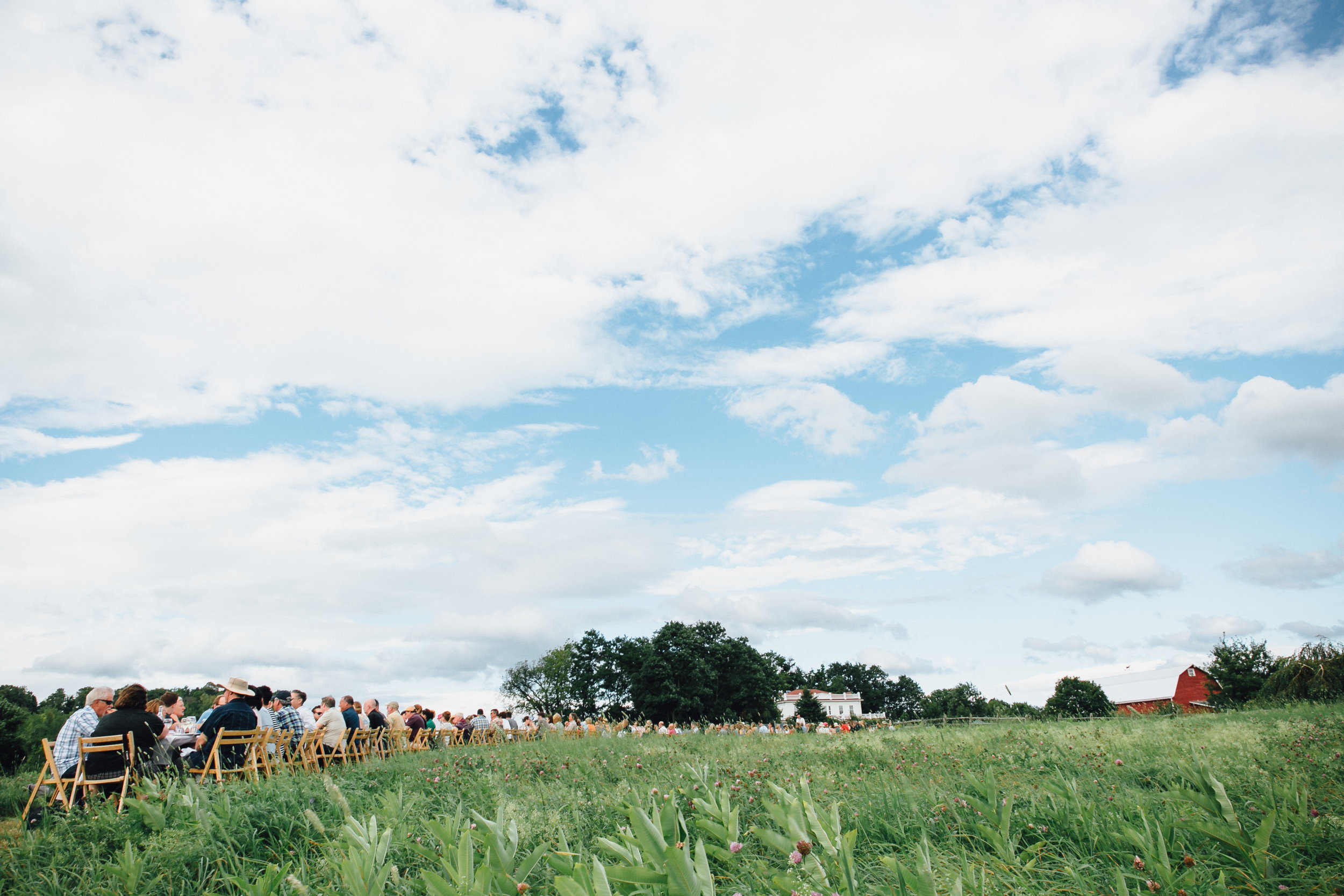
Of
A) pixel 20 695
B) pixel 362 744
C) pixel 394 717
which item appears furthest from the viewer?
pixel 20 695

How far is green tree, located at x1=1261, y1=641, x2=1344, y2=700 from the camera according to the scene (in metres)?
22.8

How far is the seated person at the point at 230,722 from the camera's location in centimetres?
875

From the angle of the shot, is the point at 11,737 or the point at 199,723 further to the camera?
the point at 11,737

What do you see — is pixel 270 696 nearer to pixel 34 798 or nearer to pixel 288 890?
pixel 34 798

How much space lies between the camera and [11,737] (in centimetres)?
1662

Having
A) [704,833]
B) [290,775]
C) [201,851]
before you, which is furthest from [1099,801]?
[290,775]

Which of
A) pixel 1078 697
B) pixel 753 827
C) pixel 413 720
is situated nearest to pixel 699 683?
pixel 1078 697

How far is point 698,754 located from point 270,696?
6980 mm

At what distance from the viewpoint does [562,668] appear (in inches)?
2820

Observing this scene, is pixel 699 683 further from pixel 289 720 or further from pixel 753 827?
pixel 753 827

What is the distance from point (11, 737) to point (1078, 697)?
68.7m

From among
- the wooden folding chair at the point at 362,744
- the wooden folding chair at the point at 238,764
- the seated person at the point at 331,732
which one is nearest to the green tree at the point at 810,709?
the wooden folding chair at the point at 362,744

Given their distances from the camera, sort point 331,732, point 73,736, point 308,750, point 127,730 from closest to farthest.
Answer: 1. point 127,730
2. point 73,736
3. point 308,750
4. point 331,732

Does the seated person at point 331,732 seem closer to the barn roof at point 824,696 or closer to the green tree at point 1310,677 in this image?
the green tree at point 1310,677
